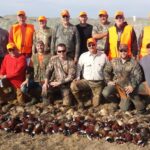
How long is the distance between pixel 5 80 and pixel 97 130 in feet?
13.9

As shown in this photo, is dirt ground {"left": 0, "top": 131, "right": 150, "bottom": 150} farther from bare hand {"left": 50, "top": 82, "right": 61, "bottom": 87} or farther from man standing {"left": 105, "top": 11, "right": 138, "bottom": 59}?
man standing {"left": 105, "top": 11, "right": 138, "bottom": 59}

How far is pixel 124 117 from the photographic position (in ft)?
36.3

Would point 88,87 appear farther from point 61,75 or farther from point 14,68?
point 14,68

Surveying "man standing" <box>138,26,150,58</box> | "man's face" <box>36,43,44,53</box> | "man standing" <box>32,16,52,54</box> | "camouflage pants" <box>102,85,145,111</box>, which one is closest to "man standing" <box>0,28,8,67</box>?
"man standing" <box>32,16,52,54</box>

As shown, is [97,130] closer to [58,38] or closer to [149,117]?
[149,117]

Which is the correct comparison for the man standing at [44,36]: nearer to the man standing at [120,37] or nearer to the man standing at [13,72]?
the man standing at [13,72]

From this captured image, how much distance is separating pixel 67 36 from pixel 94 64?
1262 millimetres

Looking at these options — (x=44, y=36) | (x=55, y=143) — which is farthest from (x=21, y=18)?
(x=55, y=143)

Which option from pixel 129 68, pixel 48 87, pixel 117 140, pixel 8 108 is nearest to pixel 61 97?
pixel 48 87

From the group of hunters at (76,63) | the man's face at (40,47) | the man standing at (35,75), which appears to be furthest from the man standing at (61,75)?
the man's face at (40,47)

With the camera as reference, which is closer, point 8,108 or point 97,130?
point 97,130

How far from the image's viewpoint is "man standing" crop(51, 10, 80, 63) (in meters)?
12.5

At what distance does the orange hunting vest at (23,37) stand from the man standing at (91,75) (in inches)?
78.2

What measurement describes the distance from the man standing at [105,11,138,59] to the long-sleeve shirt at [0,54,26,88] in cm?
276
